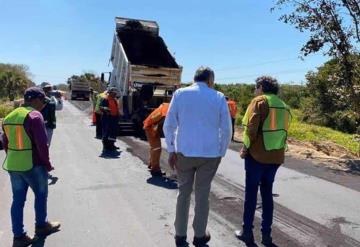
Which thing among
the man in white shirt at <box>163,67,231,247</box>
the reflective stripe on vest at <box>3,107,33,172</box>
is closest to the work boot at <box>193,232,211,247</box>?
the man in white shirt at <box>163,67,231,247</box>

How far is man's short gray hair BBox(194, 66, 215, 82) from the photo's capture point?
506cm

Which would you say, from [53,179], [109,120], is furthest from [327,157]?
[53,179]

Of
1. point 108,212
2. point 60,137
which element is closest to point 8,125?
point 108,212

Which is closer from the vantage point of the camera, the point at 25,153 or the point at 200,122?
the point at 200,122

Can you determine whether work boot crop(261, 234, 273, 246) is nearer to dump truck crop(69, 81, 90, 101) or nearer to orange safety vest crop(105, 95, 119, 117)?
orange safety vest crop(105, 95, 119, 117)

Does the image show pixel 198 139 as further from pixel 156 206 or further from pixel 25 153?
pixel 156 206

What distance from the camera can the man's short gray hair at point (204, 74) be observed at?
5.06 metres

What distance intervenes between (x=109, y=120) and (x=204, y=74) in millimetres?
8149

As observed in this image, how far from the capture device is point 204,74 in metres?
5.07

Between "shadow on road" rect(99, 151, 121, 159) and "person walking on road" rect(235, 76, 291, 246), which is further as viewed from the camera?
"shadow on road" rect(99, 151, 121, 159)

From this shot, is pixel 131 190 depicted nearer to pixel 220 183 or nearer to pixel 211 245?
pixel 220 183

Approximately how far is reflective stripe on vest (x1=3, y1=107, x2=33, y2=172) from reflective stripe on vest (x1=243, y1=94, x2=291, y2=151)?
7.45 feet

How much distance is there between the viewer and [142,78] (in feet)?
55.4

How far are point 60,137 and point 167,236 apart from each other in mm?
10679
